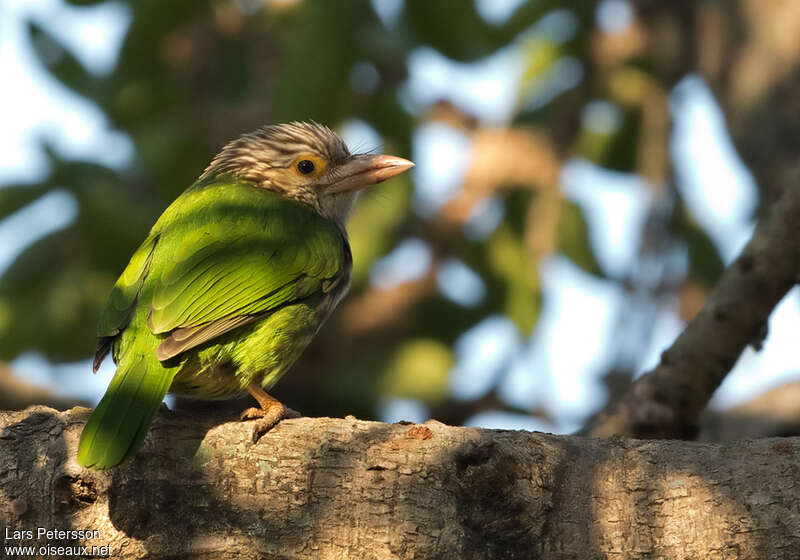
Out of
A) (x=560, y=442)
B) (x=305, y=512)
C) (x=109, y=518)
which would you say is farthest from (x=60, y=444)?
(x=560, y=442)

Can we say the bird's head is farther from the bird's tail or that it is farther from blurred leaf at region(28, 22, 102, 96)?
the bird's tail

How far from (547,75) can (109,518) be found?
3858 mm

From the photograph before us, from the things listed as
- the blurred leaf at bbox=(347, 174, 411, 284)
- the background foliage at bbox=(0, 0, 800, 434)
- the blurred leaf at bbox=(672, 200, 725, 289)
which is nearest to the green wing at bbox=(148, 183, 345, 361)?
the background foliage at bbox=(0, 0, 800, 434)

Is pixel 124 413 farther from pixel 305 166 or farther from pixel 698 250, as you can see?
pixel 698 250

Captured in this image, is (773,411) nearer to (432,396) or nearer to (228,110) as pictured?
(432,396)

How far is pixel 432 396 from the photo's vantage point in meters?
5.75

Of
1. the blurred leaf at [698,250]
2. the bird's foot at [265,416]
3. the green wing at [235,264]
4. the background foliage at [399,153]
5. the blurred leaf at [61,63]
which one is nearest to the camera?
the bird's foot at [265,416]

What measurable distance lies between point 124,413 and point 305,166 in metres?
2.08

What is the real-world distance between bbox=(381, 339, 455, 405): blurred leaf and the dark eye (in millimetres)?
1539

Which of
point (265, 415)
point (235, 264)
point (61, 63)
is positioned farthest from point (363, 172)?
point (61, 63)

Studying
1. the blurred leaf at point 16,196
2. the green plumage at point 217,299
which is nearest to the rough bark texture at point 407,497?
the green plumage at point 217,299

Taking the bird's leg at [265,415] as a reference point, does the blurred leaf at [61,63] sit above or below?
above

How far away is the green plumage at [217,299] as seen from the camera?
331 cm

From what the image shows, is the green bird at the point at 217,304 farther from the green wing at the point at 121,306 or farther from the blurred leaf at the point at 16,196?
the blurred leaf at the point at 16,196
